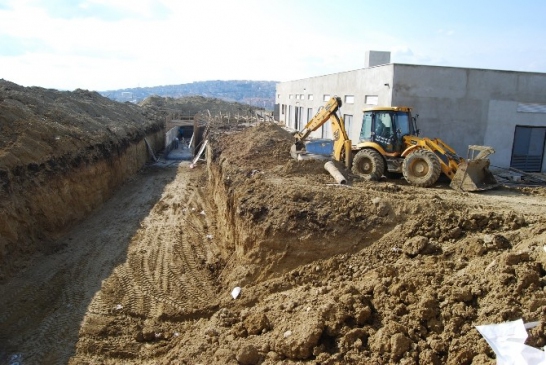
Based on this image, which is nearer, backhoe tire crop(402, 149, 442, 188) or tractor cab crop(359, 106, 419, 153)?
backhoe tire crop(402, 149, 442, 188)

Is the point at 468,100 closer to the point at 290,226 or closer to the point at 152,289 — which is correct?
the point at 290,226

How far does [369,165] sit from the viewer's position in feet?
42.5

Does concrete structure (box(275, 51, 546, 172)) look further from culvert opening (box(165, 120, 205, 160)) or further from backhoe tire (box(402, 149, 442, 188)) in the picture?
culvert opening (box(165, 120, 205, 160))

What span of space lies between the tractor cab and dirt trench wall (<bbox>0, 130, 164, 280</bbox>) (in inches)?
395

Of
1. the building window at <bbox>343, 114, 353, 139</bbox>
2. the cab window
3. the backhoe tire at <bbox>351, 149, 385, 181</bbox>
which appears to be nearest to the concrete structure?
the building window at <bbox>343, 114, 353, 139</bbox>

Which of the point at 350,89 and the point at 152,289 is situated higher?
the point at 350,89

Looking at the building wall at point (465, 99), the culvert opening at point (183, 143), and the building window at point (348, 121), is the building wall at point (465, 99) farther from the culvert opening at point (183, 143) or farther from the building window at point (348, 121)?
the culvert opening at point (183, 143)

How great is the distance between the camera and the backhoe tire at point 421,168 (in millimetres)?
11617

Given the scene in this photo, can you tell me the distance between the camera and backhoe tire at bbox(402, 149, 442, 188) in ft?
38.1

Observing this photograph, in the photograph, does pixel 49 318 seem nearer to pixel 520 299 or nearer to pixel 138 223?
pixel 138 223

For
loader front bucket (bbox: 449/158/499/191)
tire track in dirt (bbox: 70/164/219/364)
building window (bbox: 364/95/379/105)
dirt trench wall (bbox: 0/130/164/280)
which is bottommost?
tire track in dirt (bbox: 70/164/219/364)

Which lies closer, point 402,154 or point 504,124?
point 402,154

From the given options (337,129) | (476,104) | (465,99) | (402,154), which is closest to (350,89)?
(465,99)

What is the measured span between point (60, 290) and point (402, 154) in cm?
975
